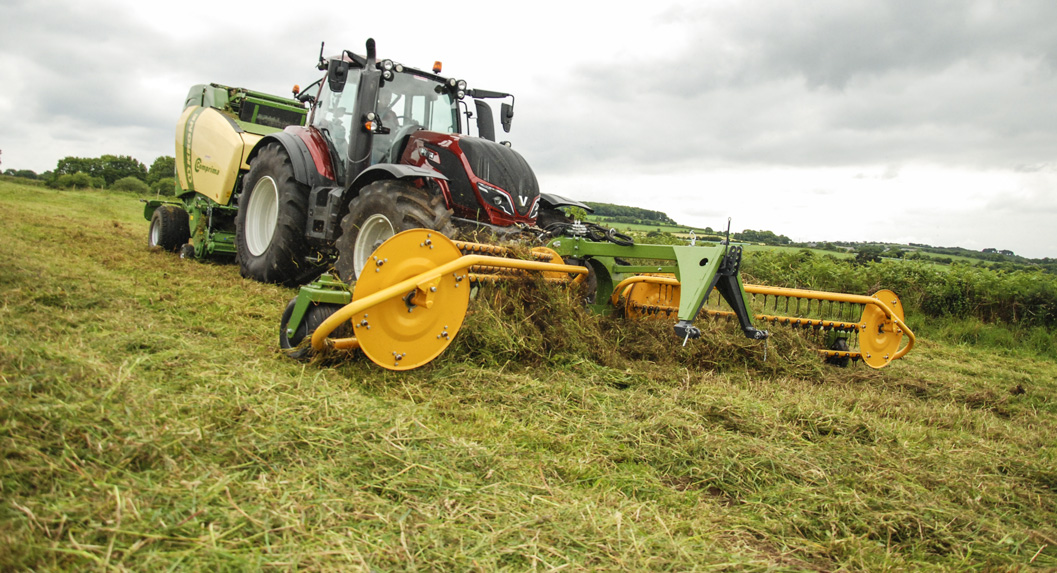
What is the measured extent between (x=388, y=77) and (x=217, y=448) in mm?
5012

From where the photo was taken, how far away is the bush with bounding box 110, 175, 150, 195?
25348 millimetres

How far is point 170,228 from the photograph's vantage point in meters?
9.38

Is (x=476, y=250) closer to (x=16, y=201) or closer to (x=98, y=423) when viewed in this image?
(x=98, y=423)

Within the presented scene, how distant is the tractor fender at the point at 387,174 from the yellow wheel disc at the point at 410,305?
A: 1.47m

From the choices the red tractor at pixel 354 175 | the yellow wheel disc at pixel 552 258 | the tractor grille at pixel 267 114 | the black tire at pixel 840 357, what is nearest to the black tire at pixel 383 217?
the red tractor at pixel 354 175

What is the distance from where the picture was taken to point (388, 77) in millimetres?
6559

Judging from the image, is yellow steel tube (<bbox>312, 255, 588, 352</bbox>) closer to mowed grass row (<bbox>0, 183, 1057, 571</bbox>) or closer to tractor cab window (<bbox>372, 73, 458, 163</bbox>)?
mowed grass row (<bbox>0, 183, 1057, 571</bbox>)

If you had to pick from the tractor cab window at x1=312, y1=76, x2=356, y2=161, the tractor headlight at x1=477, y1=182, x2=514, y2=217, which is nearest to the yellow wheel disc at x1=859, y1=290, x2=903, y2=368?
the tractor headlight at x1=477, y1=182, x2=514, y2=217

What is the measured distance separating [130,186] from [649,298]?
26.6 m

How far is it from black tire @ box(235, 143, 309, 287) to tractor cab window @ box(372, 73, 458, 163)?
3.14 feet

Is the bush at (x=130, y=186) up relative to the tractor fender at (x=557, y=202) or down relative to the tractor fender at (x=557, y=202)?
up

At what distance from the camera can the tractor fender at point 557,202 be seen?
652cm

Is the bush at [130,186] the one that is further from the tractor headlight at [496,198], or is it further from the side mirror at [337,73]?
the tractor headlight at [496,198]

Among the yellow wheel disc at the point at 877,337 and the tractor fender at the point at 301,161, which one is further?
the tractor fender at the point at 301,161
